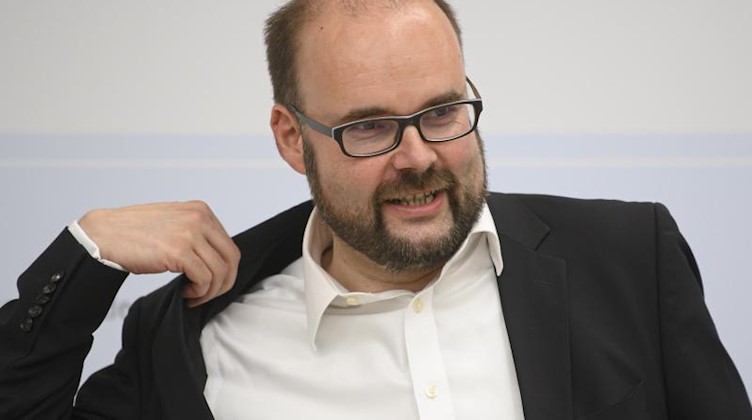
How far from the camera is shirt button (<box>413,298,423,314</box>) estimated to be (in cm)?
202

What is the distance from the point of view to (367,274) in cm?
→ 217

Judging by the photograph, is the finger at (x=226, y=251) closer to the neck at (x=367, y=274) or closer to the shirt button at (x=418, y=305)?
the neck at (x=367, y=274)

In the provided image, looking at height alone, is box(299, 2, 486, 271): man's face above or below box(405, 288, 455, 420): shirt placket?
above

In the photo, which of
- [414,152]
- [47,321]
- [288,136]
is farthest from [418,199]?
[47,321]

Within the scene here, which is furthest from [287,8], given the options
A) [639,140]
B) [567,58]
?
[639,140]

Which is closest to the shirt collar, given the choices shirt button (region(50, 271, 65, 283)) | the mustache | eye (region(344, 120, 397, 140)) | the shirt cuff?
the mustache

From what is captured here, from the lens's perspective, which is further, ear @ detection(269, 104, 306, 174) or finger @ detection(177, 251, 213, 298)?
ear @ detection(269, 104, 306, 174)

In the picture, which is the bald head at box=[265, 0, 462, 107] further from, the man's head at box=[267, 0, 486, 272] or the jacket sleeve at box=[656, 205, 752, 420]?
the jacket sleeve at box=[656, 205, 752, 420]

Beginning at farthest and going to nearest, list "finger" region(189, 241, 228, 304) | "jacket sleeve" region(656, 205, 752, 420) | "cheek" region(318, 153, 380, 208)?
"finger" region(189, 241, 228, 304) → "cheek" region(318, 153, 380, 208) → "jacket sleeve" region(656, 205, 752, 420)

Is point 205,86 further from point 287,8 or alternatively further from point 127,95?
point 287,8

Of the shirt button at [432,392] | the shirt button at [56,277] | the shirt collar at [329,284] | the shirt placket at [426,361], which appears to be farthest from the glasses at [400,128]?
the shirt button at [56,277]

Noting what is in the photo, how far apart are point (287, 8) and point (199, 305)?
0.60 meters

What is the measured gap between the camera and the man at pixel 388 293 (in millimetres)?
1922

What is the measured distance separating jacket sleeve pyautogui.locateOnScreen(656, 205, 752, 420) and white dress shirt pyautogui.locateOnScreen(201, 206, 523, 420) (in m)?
0.27
